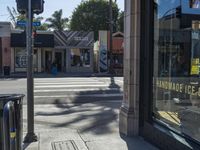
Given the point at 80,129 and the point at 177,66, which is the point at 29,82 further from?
the point at 177,66

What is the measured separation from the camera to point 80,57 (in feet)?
123

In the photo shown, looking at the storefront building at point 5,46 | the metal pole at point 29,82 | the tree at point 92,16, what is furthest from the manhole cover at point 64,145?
the tree at point 92,16

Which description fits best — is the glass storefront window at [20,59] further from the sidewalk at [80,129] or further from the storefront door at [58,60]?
the sidewalk at [80,129]

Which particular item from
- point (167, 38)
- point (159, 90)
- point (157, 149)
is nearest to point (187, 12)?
point (167, 38)

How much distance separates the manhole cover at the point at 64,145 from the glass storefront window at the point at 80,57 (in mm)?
30100

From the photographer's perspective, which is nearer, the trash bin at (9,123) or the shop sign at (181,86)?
the trash bin at (9,123)

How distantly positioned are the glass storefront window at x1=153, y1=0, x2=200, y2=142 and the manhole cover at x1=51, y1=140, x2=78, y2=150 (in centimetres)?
157

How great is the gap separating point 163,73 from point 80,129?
112 inches

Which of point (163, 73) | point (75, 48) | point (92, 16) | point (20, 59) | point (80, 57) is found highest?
point (92, 16)

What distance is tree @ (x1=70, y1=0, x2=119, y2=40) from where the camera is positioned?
200ft

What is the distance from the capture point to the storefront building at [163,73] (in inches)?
221

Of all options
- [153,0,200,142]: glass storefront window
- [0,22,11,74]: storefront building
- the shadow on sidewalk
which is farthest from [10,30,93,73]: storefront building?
[153,0,200,142]: glass storefront window

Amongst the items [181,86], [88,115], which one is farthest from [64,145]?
[88,115]

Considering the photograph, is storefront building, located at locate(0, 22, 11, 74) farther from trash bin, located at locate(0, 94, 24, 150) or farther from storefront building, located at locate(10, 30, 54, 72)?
trash bin, located at locate(0, 94, 24, 150)
